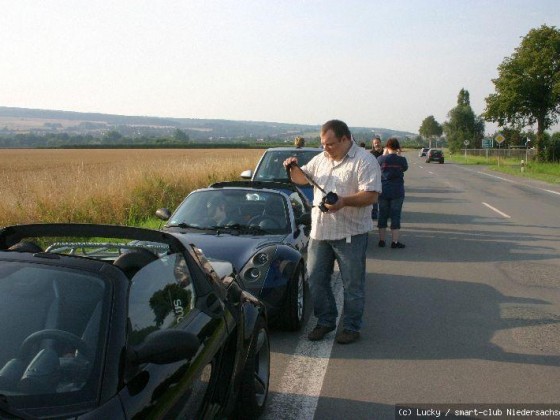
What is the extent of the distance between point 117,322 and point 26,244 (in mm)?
985

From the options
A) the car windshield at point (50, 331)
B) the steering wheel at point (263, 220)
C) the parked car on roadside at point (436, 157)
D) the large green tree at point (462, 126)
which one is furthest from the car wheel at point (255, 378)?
the large green tree at point (462, 126)

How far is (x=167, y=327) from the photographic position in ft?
9.96

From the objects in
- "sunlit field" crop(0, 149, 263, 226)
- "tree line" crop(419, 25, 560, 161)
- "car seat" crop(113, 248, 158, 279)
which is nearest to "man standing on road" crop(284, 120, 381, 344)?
"car seat" crop(113, 248, 158, 279)

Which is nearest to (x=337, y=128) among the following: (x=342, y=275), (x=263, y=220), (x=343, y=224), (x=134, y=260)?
(x=343, y=224)

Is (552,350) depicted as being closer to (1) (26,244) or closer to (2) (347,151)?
(2) (347,151)

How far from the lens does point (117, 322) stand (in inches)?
103

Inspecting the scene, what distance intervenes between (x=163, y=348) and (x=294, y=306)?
3.36m

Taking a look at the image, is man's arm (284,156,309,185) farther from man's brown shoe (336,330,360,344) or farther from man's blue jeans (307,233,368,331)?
man's brown shoe (336,330,360,344)

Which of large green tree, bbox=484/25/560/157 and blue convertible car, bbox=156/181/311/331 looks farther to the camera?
large green tree, bbox=484/25/560/157

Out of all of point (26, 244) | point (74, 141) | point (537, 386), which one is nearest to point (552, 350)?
→ point (537, 386)

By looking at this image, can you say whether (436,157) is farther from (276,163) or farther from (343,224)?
(343,224)

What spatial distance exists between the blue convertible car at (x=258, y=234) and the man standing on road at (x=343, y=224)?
0.27 metres

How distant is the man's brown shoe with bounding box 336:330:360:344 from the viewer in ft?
18.5

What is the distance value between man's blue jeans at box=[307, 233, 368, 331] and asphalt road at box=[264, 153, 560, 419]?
0.76 ft
